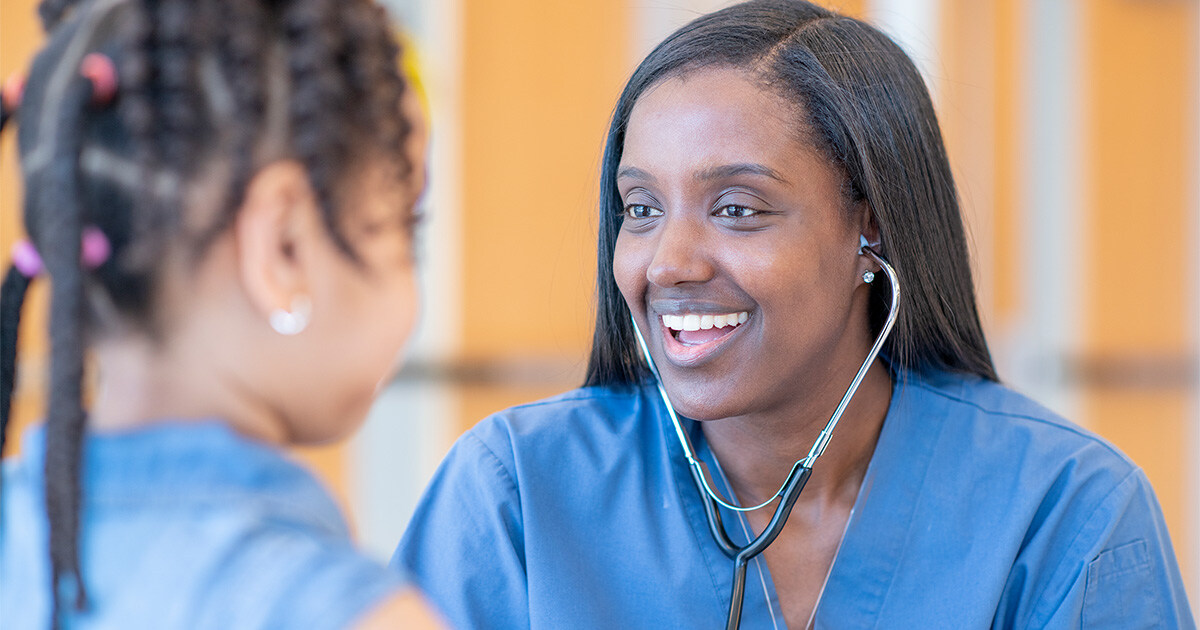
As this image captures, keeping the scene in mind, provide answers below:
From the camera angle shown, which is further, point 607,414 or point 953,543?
point 607,414

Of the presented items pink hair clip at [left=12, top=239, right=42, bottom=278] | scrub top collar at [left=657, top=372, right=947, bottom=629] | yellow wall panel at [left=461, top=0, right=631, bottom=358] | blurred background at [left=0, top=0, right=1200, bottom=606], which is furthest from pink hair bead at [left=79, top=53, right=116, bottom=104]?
yellow wall panel at [left=461, top=0, right=631, bottom=358]

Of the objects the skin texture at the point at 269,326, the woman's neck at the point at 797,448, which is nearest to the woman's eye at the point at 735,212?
the woman's neck at the point at 797,448

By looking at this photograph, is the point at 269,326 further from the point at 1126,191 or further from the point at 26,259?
the point at 1126,191

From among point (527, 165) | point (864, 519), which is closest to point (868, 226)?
point (864, 519)

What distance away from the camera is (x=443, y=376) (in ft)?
11.6

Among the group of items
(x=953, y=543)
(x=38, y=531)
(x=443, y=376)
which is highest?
(x=38, y=531)

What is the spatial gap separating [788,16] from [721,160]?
265 millimetres

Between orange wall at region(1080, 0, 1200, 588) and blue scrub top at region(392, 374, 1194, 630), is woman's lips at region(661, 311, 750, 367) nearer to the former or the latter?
blue scrub top at region(392, 374, 1194, 630)

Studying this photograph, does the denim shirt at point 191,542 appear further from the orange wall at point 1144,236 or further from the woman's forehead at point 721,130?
the orange wall at point 1144,236

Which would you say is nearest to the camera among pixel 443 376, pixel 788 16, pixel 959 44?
pixel 788 16

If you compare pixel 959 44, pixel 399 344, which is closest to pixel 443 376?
pixel 959 44

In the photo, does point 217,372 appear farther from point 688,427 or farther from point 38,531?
point 688,427

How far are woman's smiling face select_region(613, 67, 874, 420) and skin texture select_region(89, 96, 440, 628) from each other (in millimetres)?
589

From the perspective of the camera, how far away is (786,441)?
4.80ft
